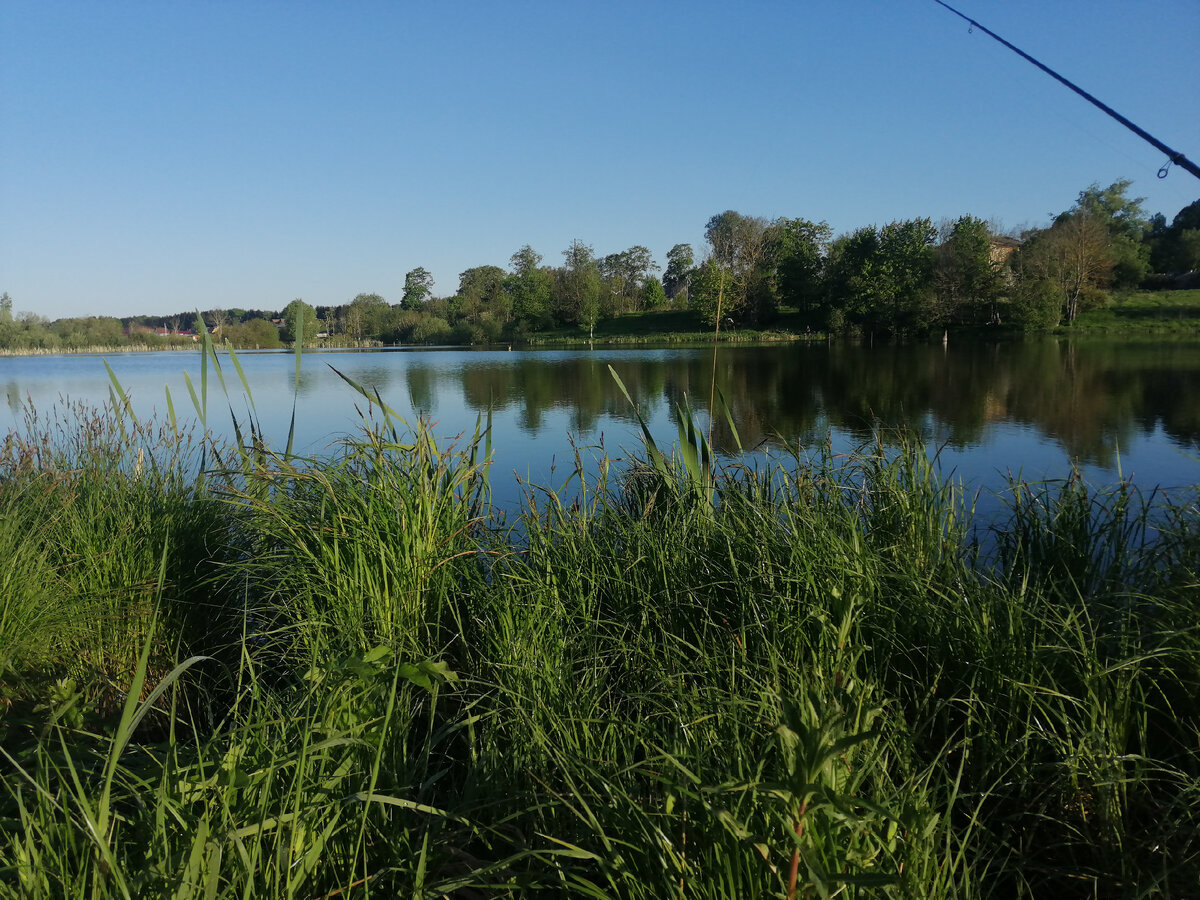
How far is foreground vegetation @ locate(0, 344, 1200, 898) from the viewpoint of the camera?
127cm

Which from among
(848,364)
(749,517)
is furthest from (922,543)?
(848,364)

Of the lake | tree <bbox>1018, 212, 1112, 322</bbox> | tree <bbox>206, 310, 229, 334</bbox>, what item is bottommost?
the lake

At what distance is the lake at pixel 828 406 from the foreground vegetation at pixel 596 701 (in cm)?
86

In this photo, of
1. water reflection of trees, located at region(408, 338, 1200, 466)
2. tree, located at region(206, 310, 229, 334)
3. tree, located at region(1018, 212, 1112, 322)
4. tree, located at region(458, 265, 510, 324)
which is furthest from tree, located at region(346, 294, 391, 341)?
tree, located at region(1018, 212, 1112, 322)

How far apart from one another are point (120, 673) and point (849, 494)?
139 inches

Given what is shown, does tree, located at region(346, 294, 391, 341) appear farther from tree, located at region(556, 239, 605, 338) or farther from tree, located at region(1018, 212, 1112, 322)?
tree, located at region(1018, 212, 1112, 322)

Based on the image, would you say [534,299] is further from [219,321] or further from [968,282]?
[219,321]

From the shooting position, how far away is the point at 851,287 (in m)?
48.9

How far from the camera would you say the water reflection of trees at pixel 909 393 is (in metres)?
11.4

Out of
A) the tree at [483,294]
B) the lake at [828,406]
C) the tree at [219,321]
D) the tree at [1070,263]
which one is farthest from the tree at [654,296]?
the lake at [828,406]

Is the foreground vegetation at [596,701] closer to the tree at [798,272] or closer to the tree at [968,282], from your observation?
the tree at [968,282]

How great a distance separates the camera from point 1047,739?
188cm

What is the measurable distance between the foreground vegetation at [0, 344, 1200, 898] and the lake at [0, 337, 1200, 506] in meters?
0.86

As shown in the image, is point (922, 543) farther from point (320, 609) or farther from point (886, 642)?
point (320, 609)
